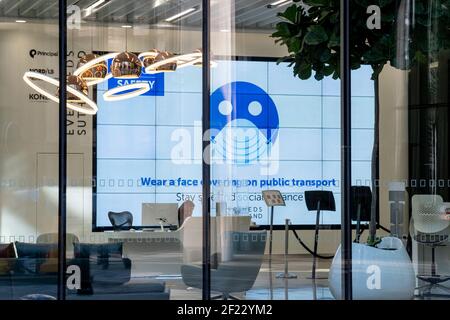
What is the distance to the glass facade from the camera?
8.55m

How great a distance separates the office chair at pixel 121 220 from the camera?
8539 millimetres

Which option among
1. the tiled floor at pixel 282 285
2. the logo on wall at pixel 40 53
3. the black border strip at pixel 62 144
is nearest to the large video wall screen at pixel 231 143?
the black border strip at pixel 62 144

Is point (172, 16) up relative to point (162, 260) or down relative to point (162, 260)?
up

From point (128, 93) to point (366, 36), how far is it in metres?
2.11

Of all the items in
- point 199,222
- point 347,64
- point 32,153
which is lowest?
point 199,222

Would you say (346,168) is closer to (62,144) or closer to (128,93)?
(128,93)

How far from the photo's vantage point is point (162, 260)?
8719mm

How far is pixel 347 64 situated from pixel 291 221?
1.45m

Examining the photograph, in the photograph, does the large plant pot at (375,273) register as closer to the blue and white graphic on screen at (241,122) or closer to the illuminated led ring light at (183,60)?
the blue and white graphic on screen at (241,122)

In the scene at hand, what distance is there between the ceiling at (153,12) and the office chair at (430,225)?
2052 mm

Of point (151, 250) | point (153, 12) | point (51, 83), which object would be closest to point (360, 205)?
point (151, 250)

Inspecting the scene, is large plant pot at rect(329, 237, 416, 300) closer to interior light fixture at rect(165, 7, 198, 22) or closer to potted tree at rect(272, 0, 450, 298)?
potted tree at rect(272, 0, 450, 298)

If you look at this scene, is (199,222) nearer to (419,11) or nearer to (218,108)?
(218,108)

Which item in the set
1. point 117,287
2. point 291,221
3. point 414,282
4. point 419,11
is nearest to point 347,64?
point 419,11
